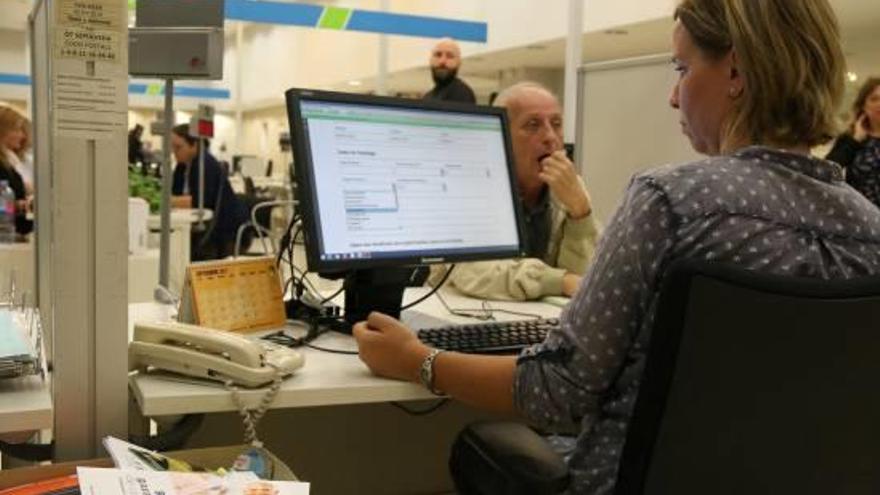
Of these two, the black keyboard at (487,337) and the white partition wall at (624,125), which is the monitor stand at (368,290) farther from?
the white partition wall at (624,125)

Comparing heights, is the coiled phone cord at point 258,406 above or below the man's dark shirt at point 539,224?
below

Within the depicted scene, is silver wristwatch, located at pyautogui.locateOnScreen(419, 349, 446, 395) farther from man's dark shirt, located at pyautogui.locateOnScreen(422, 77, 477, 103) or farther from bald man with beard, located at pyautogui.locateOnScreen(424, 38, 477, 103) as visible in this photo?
bald man with beard, located at pyautogui.locateOnScreen(424, 38, 477, 103)

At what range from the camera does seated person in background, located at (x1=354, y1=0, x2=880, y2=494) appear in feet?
3.24

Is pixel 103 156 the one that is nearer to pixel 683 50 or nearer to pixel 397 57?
pixel 683 50

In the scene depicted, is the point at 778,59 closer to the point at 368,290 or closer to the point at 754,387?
the point at 754,387

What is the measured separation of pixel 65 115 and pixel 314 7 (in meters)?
4.86

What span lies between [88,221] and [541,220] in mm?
1324

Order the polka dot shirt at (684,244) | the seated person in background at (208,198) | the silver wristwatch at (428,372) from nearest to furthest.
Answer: the polka dot shirt at (684,244), the silver wristwatch at (428,372), the seated person in background at (208,198)

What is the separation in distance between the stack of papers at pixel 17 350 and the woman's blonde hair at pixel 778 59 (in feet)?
3.19

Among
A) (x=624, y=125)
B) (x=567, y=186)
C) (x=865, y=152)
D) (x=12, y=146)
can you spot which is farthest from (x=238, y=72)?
(x=567, y=186)

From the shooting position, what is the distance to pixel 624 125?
9.42 ft

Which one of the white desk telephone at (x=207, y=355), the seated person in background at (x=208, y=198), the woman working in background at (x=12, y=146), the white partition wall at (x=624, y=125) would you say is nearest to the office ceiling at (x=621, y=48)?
the white partition wall at (x=624, y=125)

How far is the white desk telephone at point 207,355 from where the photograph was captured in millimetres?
1179

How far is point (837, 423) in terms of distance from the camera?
3.06ft
